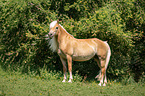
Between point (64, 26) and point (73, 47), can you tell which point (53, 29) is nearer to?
point (73, 47)

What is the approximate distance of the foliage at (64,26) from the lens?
10.6m

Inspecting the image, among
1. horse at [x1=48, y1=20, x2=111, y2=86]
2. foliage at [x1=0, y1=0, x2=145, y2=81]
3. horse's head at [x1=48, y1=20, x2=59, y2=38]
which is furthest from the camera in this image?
foliage at [x1=0, y1=0, x2=145, y2=81]

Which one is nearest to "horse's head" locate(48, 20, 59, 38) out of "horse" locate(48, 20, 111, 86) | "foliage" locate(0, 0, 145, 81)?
"horse" locate(48, 20, 111, 86)

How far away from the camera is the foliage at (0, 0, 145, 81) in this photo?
417 inches

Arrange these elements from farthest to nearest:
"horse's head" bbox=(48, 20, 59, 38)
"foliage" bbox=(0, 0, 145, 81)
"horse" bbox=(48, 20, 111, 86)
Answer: "foliage" bbox=(0, 0, 145, 81) → "horse" bbox=(48, 20, 111, 86) → "horse's head" bbox=(48, 20, 59, 38)

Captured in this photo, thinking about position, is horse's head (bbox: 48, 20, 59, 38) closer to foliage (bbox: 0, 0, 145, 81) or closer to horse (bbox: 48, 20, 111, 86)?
horse (bbox: 48, 20, 111, 86)

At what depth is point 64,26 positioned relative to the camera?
10.7m

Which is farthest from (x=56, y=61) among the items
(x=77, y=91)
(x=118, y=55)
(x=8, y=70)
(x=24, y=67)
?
(x=77, y=91)

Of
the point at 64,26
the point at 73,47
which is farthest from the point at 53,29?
the point at 64,26

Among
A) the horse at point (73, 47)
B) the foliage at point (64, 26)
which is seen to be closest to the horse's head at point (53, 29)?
the horse at point (73, 47)

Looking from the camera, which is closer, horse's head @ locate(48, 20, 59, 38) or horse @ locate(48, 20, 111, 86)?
horse's head @ locate(48, 20, 59, 38)

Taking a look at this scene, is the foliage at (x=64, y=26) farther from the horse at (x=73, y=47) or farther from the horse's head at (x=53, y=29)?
the horse's head at (x=53, y=29)

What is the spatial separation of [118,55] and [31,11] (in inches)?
210

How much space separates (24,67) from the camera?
37.7ft
